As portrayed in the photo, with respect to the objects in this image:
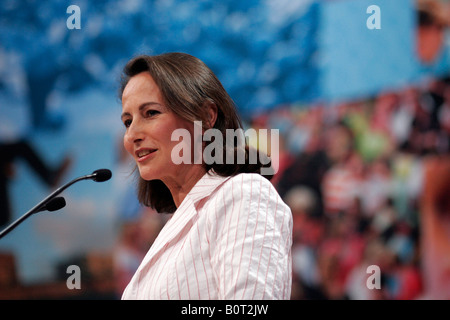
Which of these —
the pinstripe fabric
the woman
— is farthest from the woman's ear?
the pinstripe fabric

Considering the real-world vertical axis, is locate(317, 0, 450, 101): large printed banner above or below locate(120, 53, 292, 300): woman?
above

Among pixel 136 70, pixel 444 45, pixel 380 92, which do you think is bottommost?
pixel 136 70

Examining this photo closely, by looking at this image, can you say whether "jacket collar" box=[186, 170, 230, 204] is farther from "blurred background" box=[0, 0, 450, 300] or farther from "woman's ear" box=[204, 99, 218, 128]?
"blurred background" box=[0, 0, 450, 300]

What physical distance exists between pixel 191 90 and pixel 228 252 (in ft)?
1.96

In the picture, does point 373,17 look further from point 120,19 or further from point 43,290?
point 43,290

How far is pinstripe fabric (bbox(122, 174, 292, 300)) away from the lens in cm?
126

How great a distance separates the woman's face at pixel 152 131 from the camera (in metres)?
1.68

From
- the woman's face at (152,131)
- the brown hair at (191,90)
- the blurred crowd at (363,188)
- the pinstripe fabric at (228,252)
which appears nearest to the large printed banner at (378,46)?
the blurred crowd at (363,188)

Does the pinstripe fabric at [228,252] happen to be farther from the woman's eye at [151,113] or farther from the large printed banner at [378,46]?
the large printed banner at [378,46]

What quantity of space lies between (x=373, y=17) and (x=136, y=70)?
9.67ft

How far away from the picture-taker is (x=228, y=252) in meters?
1.30
